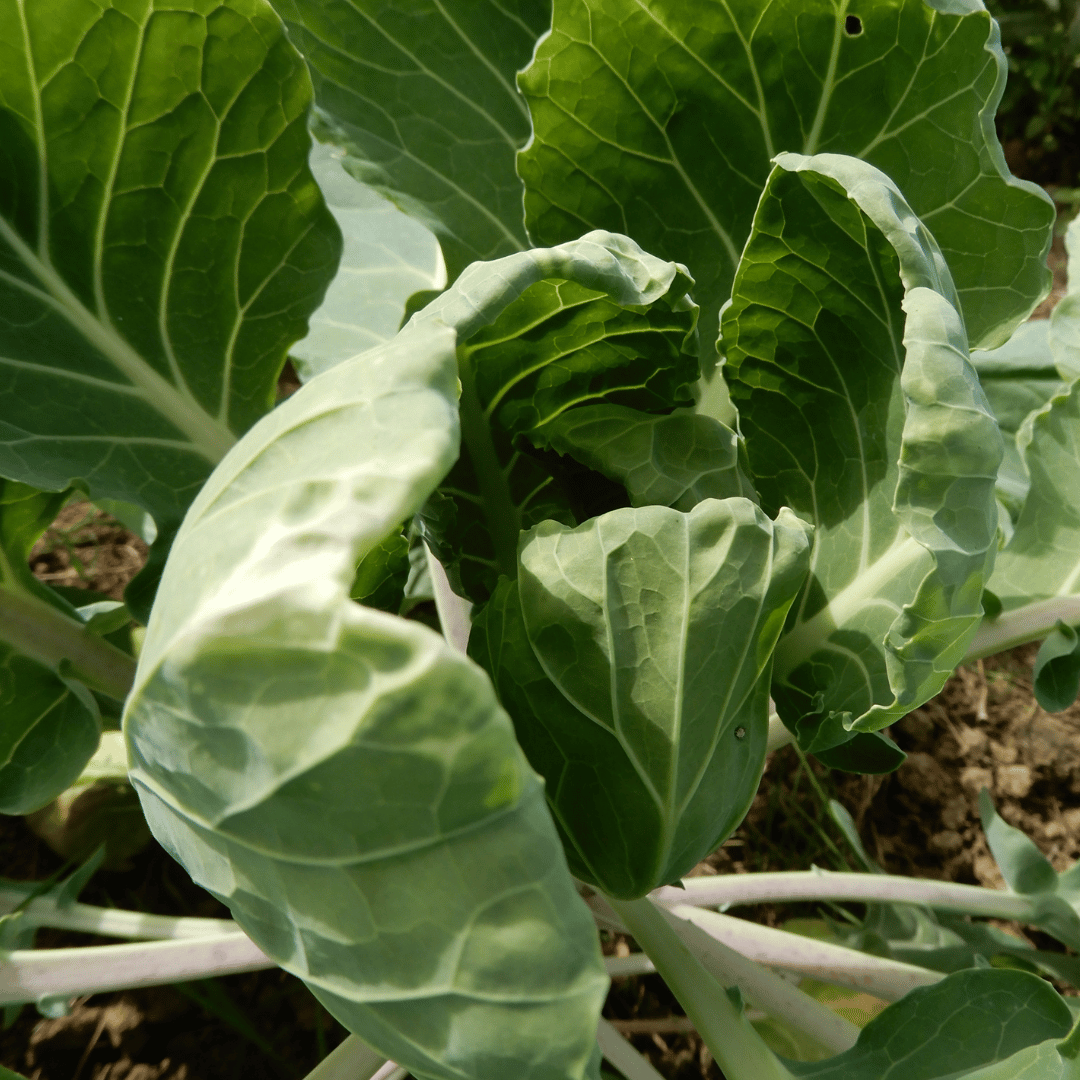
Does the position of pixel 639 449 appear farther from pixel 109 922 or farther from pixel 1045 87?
pixel 1045 87

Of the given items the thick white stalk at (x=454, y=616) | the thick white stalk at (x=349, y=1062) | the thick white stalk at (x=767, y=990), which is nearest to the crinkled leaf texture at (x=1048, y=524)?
the thick white stalk at (x=767, y=990)

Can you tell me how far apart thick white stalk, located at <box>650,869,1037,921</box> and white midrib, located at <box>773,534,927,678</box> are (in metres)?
0.49

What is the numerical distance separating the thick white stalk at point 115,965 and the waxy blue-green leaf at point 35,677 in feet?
0.61

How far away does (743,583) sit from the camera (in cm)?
84

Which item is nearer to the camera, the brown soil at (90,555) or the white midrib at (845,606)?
the white midrib at (845,606)

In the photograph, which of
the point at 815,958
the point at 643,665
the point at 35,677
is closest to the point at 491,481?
the point at 643,665

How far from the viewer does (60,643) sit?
52.2 inches

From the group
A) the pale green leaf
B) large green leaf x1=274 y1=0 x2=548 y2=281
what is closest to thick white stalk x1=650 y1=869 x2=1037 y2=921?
the pale green leaf

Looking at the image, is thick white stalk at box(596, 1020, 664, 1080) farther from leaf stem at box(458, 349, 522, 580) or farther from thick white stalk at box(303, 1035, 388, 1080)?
leaf stem at box(458, 349, 522, 580)

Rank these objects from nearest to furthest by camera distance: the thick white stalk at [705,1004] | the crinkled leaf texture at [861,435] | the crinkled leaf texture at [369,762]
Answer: the crinkled leaf texture at [369,762], the crinkled leaf texture at [861,435], the thick white stalk at [705,1004]

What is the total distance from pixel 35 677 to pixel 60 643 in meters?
0.06

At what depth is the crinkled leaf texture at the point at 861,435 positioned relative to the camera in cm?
76

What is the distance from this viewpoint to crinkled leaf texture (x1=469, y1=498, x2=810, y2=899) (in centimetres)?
82

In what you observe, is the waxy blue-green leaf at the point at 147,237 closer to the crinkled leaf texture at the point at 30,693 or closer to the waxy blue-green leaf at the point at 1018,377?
the crinkled leaf texture at the point at 30,693
